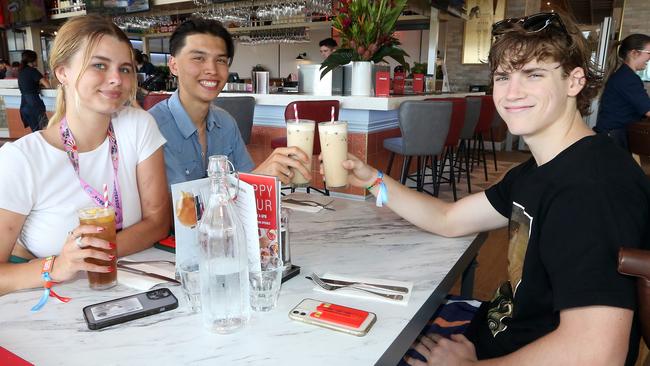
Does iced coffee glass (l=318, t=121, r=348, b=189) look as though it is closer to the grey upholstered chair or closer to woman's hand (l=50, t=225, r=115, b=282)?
woman's hand (l=50, t=225, r=115, b=282)

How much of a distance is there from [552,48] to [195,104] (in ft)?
4.60

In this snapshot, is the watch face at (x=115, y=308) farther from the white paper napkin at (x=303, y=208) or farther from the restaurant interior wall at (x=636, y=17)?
the restaurant interior wall at (x=636, y=17)

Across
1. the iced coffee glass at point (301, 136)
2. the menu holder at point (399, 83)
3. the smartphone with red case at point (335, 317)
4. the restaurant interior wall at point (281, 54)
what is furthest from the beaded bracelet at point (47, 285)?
the restaurant interior wall at point (281, 54)

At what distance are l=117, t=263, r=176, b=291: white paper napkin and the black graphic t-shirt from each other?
834 mm

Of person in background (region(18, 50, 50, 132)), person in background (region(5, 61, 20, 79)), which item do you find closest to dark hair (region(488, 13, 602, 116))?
person in background (region(18, 50, 50, 132))

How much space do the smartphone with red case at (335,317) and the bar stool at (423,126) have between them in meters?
3.11

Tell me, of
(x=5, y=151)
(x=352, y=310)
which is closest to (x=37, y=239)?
(x=5, y=151)

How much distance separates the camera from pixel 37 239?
1262mm

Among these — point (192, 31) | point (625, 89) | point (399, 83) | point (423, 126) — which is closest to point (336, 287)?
point (192, 31)

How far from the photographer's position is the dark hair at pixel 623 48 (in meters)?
4.34

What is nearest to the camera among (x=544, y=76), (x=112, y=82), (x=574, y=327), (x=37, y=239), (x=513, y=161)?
(x=574, y=327)

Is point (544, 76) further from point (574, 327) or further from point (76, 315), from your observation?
point (76, 315)

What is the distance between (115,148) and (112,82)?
21 cm

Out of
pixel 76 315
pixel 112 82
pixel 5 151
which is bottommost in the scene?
pixel 76 315
